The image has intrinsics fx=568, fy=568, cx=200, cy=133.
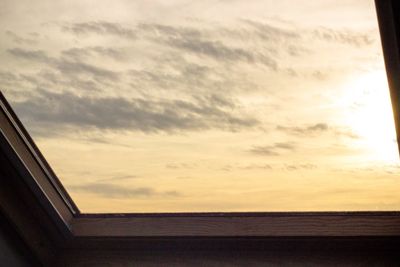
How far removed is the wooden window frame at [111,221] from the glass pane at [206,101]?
7cm

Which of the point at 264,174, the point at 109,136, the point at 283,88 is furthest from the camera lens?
the point at 109,136

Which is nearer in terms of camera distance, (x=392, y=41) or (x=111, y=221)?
(x=392, y=41)

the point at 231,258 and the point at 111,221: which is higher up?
the point at 111,221

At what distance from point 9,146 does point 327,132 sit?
2.92 ft

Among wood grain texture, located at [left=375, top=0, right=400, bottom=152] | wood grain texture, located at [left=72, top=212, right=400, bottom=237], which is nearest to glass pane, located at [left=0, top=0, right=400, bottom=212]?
wood grain texture, located at [left=72, top=212, right=400, bottom=237]

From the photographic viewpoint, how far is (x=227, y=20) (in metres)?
1.64

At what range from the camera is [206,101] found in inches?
69.1

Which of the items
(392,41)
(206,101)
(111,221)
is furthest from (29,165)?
(392,41)

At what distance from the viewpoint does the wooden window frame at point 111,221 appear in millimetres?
1463

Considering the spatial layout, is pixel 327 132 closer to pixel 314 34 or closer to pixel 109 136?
pixel 314 34

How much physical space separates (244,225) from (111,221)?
393 mm

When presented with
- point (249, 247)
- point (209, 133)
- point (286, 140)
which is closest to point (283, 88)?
point (286, 140)

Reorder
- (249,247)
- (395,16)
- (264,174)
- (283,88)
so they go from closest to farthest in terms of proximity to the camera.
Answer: (395,16) < (249,247) < (283,88) < (264,174)

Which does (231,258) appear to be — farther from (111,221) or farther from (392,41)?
(392,41)
